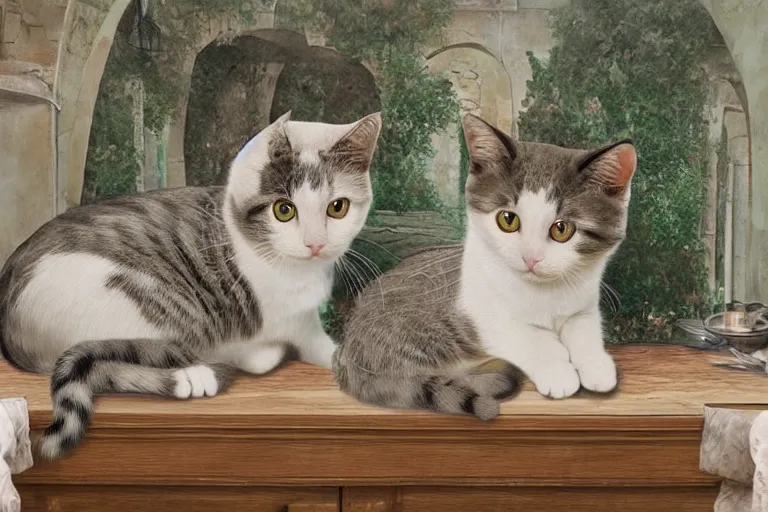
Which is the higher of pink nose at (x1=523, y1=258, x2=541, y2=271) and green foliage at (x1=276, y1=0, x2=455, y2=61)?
green foliage at (x1=276, y1=0, x2=455, y2=61)

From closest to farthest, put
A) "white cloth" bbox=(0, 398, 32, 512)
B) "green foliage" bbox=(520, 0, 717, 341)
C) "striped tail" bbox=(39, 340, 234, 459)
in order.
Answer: "white cloth" bbox=(0, 398, 32, 512)
"striped tail" bbox=(39, 340, 234, 459)
"green foliage" bbox=(520, 0, 717, 341)

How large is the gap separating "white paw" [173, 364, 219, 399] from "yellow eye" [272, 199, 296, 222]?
352mm

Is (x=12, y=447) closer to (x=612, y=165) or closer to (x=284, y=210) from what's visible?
(x=284, y=210)

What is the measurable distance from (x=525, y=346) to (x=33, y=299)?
3.34ft

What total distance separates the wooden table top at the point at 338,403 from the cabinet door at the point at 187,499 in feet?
0.54

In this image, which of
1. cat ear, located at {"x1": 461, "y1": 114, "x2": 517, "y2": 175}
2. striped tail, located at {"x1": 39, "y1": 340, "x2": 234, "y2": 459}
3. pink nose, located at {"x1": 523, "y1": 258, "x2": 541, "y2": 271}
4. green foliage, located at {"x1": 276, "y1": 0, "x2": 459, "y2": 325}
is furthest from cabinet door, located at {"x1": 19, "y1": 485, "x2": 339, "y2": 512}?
cat ear, located at {"x1": 461, "y1": 114, "x2": 517, "y2": 175}

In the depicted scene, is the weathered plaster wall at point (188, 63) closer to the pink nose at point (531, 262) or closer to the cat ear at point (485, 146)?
the cat ear at point (485, 146)

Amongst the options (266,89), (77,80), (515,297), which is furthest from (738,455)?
(77,80)

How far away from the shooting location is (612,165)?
5.02ft

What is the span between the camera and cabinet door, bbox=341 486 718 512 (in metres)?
1.53

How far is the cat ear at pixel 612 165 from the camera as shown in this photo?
151 cm

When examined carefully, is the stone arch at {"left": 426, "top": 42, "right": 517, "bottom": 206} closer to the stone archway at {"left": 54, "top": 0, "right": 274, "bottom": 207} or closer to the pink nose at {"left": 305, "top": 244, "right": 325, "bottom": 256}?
the pink nose at {"left": 305, "top": 244, "right": 325, "bottom": 256}

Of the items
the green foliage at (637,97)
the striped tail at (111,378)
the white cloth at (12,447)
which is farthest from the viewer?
the green foliage at (637,97)

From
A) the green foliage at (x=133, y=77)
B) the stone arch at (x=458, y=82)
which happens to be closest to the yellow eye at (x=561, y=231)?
the stone arch at (x=458, y=82)
